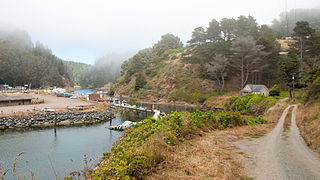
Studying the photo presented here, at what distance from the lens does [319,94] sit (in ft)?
55.6

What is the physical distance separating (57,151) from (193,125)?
19144 mm

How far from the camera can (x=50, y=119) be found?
32625 mm

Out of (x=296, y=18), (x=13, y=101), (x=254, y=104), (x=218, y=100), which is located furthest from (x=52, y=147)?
(x=296, y=18)

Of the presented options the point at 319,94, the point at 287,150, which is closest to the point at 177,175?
the point at 287,150

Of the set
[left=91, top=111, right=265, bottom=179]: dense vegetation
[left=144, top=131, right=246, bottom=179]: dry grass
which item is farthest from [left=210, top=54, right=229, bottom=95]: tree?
[left=144, top=131, right=246, bottom=179]: dry grass

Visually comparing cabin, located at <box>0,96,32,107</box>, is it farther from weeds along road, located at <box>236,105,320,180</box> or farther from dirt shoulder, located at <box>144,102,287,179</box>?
weeds along road, located at <box>236,105,320,180</box>

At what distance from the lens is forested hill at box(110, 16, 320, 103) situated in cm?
4041

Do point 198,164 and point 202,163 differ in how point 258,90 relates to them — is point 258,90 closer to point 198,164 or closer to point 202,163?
point 202,163

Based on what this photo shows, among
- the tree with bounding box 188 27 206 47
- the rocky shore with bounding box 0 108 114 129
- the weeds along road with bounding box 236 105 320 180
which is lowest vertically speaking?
the rocky shore with bounding box 0 108 114 129

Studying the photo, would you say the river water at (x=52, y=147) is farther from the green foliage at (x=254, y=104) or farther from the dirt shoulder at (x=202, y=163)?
the green foliage at (x=254, y=104)

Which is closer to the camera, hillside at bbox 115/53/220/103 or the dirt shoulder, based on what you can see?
the dirt shoulder

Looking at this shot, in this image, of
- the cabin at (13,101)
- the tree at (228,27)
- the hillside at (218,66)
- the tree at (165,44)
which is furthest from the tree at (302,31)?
the cabin at (13,101)

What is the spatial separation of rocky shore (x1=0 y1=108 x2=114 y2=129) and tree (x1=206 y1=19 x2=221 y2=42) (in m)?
39.0

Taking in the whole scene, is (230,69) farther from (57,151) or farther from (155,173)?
(155,173)
